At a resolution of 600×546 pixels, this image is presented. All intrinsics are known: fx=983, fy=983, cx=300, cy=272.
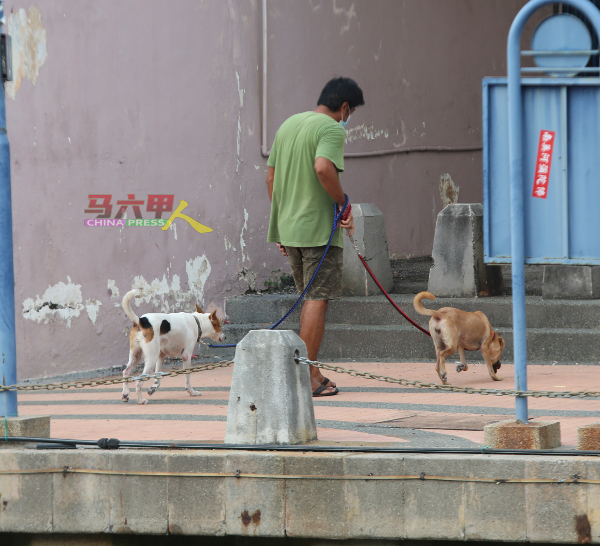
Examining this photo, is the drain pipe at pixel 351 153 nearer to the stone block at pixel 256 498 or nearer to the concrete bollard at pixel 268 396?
the concrete bollard at pixel 268 396

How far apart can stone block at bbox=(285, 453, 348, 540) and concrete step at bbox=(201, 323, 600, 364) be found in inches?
177

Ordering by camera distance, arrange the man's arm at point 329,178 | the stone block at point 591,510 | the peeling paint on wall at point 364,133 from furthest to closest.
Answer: the peeling paint on wall at point 364,133 → the man's arm at point 329,178 → the stone block at point 591,510

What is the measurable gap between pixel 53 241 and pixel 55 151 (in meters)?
0.81

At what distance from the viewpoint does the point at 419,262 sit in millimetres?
13281

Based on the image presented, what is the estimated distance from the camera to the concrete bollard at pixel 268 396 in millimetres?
4910

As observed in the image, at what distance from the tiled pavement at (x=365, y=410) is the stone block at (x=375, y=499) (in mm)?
359

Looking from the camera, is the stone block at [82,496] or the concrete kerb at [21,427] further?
the concrete kerb at [21,427]

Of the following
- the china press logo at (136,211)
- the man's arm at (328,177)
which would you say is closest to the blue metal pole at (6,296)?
the man's arm at (328,177)

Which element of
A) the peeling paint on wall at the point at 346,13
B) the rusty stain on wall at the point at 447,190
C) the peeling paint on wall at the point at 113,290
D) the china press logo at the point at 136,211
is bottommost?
the peeling paint on wall at the point at 113,290

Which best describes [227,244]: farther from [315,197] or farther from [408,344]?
[315,197]

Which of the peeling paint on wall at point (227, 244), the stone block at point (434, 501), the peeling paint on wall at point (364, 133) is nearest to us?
the stone block at point (434, 501)

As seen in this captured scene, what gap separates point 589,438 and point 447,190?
1086cm

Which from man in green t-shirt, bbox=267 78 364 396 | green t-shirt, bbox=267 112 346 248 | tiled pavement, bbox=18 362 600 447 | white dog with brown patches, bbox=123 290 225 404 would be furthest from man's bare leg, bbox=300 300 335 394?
white dog with brown patches, bbox=123 290 225 404

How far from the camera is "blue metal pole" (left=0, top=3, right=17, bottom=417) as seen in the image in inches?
213
